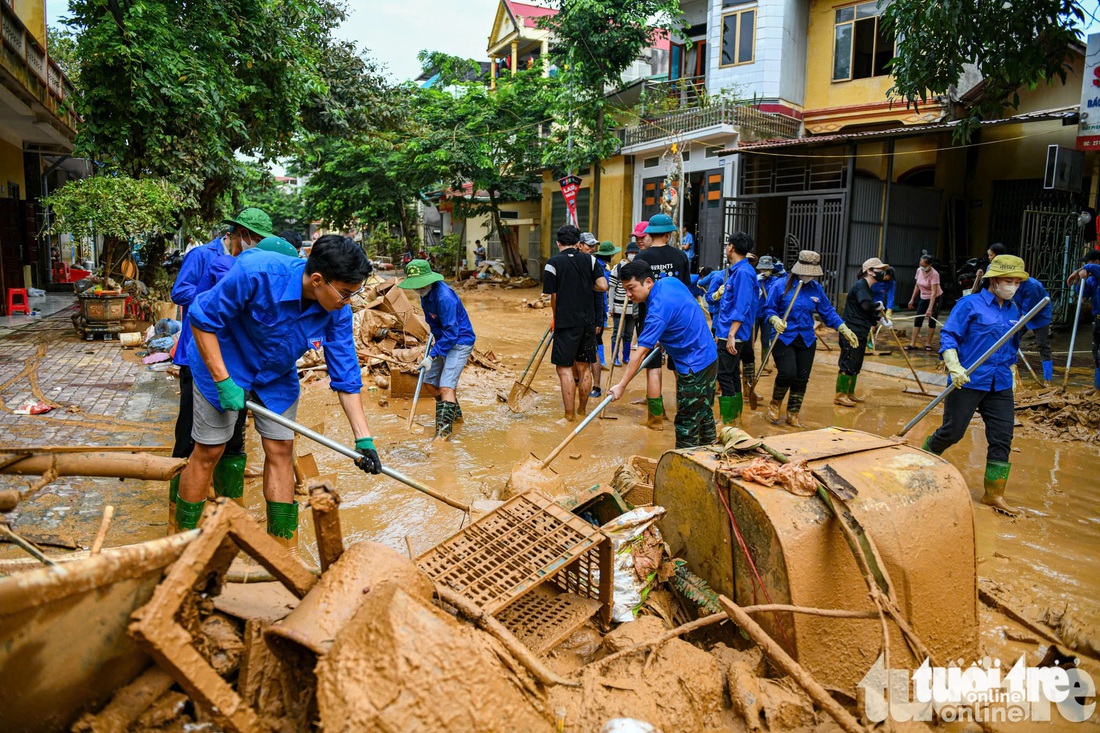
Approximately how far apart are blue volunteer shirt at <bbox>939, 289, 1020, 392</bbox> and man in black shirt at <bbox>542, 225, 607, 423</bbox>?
305 cm

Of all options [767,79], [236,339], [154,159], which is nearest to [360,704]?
[236,339]

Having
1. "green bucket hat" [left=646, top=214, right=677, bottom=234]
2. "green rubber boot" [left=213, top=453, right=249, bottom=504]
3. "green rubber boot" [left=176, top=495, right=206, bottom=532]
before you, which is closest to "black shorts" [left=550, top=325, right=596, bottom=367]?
"green bucket hat" [left=646, top=214, right=677, bottom=234]

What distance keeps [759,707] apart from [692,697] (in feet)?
0.74

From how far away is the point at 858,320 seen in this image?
25.4ft

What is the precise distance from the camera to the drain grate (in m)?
2.55

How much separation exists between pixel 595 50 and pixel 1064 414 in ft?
45.4

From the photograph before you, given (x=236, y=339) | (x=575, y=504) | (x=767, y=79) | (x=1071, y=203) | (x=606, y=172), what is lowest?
(x=575, y=504)

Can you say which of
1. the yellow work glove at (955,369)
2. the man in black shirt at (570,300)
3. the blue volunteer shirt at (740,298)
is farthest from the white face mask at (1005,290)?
the man in black shirt at (570,300)

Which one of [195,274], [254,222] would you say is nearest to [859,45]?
[254,222]

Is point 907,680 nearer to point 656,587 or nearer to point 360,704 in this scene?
point 656,587

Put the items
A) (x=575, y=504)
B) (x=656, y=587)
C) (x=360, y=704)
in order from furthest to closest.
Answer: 1. (x=575, y=504)
2. (x=656, y=587)
3. (x=360, y=704)

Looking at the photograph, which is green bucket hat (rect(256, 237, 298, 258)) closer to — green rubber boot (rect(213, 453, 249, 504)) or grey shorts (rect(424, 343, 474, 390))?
green rubber boot (rect(213, 453, 249, 504))

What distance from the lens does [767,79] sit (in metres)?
16.6

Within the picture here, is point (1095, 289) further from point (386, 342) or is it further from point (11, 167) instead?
point (11, 167)
